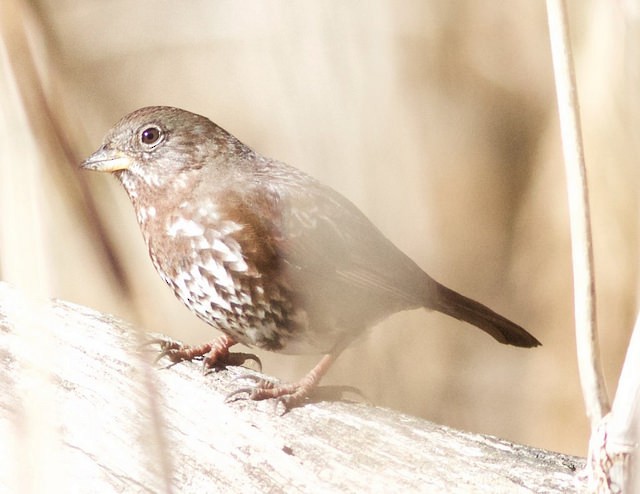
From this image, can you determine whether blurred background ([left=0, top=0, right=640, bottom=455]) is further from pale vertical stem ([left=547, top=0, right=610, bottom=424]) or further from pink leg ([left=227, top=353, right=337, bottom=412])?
pale vertical stem ([left=547, top=0, right=610, bottom=424])

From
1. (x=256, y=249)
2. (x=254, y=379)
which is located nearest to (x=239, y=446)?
(x=254, y=379)

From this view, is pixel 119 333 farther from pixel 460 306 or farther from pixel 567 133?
pixel 567 133

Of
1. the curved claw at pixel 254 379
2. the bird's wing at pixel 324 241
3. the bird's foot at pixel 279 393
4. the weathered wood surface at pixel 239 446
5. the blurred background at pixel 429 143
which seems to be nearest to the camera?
the weathered wood surface at pixel 239 446

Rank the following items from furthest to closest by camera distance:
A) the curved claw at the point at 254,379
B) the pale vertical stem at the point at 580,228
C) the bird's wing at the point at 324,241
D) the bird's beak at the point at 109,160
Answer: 1. the bird's beak at the point at 109,160
2. the bird's wing at the point at 324,241
3. the curved claw at the point at 254,379
4. the pale vertical stem at the point at 580,228

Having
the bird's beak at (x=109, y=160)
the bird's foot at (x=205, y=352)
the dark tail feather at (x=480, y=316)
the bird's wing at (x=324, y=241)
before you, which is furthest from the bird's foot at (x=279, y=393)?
the bird's beak at (x=109, y=160)

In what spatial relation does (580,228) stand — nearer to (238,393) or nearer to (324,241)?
(238,393)

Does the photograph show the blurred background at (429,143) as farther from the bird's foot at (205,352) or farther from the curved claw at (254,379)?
the curved claw at (254,379)

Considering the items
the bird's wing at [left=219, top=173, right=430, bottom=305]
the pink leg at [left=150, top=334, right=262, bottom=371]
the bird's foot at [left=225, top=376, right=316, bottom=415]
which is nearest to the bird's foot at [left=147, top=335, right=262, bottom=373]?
the pink leg at [left=150, top=334, right=262, bottom=371]
